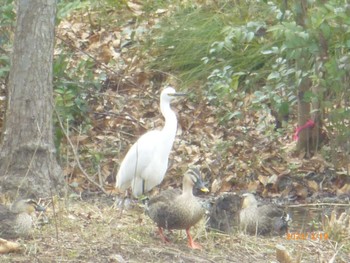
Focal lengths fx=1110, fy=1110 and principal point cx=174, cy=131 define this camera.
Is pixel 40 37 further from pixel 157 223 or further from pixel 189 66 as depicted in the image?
pixel 189 66

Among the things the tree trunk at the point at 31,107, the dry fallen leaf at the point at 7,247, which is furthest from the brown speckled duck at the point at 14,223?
the tree trunk at the point at 31,107

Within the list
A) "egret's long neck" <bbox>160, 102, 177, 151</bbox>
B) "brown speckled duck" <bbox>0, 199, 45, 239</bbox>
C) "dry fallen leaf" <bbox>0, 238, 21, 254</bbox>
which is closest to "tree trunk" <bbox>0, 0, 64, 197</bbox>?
"brown speckled duck" <bbox>0, 199, 45, 239</bbox>

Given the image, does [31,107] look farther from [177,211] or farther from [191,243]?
[191,243]

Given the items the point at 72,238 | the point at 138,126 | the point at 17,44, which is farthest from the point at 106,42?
the point at 72,238

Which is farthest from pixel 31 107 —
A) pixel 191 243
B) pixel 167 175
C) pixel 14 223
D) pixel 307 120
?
pixel 307 120

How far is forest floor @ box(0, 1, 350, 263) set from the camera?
25.2 ft

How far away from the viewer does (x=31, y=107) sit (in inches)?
372

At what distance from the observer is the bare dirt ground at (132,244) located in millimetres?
7355

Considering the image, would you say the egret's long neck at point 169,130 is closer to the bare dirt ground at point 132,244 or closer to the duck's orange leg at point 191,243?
the bare dirt ground at point 132,244

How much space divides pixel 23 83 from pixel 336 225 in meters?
2.97

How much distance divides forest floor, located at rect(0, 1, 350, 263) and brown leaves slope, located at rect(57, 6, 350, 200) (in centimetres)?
1

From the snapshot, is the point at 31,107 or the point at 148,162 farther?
the point at 148,162

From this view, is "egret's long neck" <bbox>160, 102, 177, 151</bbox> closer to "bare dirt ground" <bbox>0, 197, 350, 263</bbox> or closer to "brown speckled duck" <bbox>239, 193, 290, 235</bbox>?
"brown speckled duck" <bbox>239, 193, 290, 235</bbox>

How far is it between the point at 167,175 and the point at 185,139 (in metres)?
1.03
